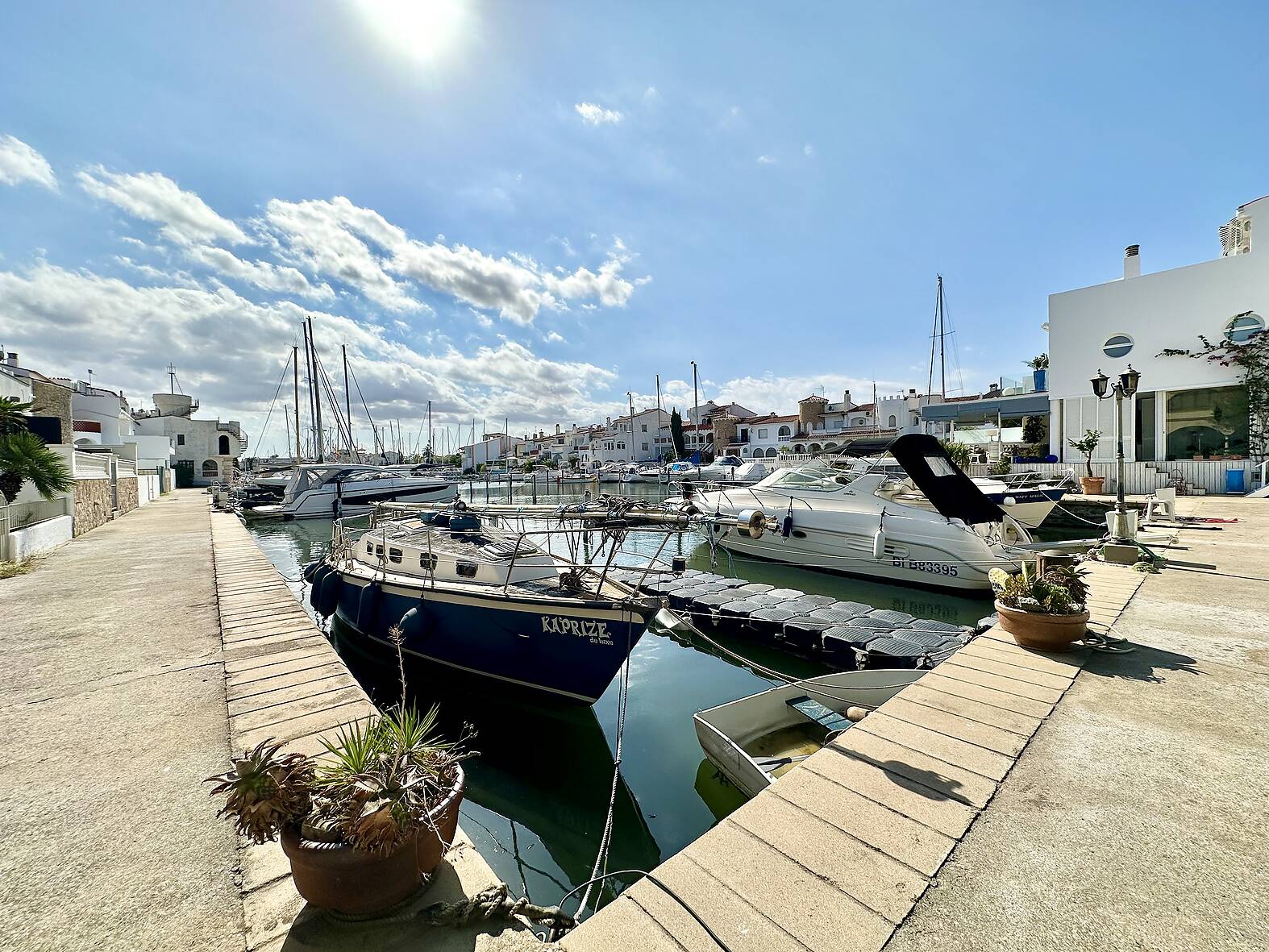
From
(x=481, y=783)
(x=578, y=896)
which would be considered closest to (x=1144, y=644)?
(x=578, y=896)

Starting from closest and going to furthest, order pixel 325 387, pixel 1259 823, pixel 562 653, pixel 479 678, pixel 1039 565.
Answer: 1. pixel 1259 823
2. pixel 1039 565
3. pixel 562 653
4. pixel 479 678
5. pixel 325 387

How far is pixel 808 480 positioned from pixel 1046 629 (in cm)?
931

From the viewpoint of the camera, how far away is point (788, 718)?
5.52 meters

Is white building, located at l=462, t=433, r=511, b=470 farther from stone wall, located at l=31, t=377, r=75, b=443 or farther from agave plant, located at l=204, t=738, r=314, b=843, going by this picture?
agave plant, located at l=204, t=738, r=314, b=843

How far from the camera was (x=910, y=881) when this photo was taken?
2.21m

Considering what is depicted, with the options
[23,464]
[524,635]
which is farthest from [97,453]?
[524,635]

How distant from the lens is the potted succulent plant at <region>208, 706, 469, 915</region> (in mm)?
1906

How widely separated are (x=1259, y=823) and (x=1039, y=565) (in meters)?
2.89

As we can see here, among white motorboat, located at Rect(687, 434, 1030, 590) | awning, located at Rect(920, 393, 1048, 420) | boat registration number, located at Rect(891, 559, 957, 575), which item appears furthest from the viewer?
awning, located at Rect(920, 393, 1048, 420)

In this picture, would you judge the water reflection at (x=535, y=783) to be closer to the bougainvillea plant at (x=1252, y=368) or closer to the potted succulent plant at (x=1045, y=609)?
the potted succulent plant at (x=1045, y=609)

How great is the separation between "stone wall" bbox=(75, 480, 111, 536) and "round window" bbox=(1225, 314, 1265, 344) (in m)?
36.0

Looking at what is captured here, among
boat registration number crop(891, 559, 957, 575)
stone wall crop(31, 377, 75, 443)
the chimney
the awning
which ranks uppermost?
the chimney

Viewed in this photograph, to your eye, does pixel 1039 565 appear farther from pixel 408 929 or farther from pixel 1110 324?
pixel 1110 324

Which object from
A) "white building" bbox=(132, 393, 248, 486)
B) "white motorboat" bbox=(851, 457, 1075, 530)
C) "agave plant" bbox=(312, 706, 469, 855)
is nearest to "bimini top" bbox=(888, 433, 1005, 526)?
"white motorboat" bbox=(851, 457, 1075, 530)
